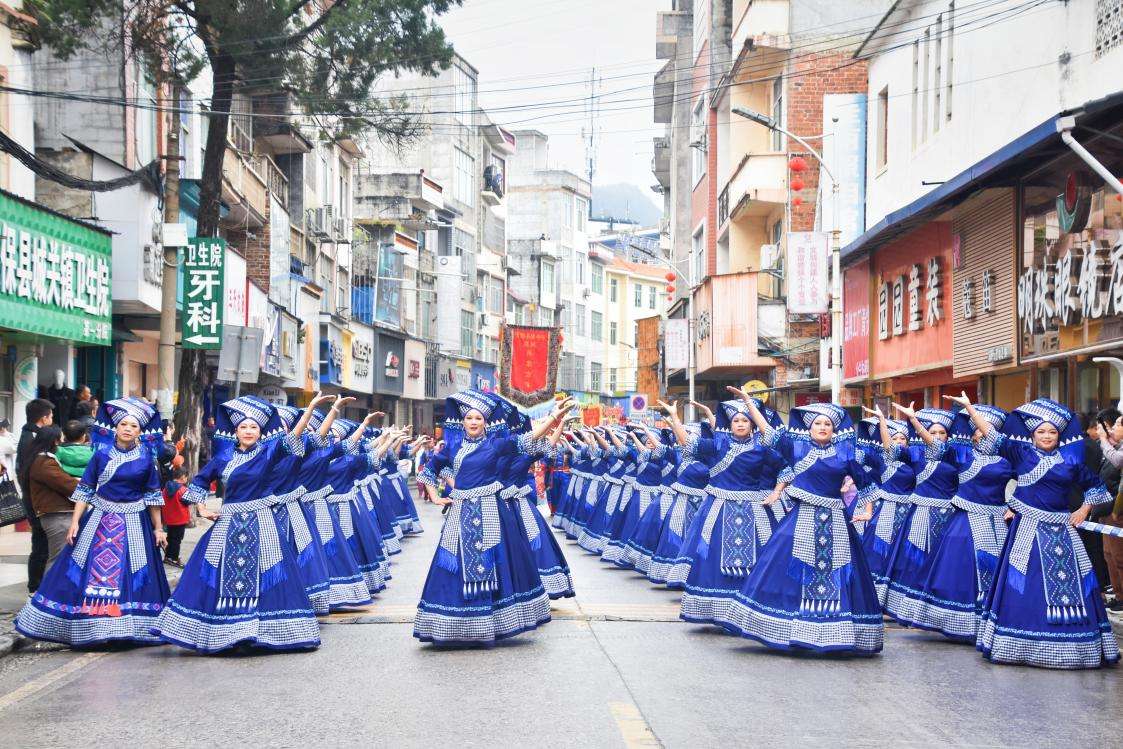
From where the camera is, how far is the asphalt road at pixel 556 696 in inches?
299

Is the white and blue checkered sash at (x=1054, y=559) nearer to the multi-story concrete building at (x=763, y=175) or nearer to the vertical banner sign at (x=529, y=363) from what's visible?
the multi-story concrete building at (x=763, y=175)

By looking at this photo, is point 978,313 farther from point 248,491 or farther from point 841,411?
point 248,491

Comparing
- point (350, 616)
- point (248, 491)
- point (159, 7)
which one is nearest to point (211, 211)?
point (159, 7)

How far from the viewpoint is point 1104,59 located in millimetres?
16734

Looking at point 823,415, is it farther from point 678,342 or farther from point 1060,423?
point 678,342

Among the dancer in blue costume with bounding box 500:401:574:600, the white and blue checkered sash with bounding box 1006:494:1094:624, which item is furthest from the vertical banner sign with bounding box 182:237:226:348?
the white and blue checkered sash with bounding box 1006:494:1094:624

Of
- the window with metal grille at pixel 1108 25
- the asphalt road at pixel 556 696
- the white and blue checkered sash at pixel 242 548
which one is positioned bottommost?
the asphalt road at pixel 556 696

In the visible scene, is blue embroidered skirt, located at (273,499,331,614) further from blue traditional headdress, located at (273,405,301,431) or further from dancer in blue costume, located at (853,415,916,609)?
dancer in blue costume, located at (853,415,916,609)

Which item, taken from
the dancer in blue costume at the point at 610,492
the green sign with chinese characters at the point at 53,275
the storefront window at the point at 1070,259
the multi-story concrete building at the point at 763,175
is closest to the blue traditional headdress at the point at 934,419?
the storefront window at the point at 1070,259

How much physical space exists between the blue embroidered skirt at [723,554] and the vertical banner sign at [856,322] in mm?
17696

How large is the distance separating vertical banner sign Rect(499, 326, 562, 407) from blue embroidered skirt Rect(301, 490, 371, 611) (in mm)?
40377

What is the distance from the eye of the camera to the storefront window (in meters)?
16.4

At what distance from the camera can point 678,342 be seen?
48344 mm

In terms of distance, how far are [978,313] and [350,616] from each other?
1239 centimetres
